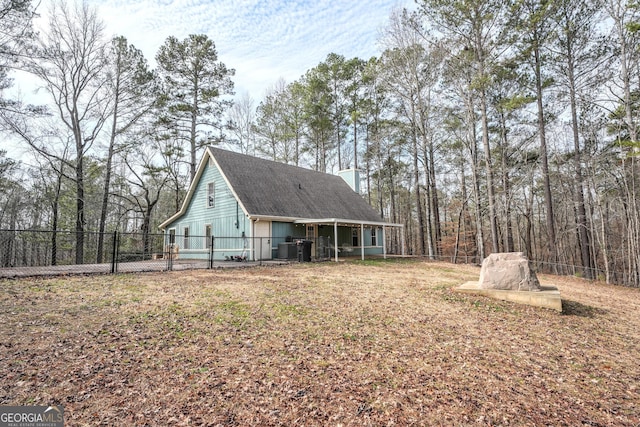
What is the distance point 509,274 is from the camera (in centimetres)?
721

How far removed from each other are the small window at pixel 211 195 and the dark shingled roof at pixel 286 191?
1.45m

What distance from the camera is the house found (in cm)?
1508

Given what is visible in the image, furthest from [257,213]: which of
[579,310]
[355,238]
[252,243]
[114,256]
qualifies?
[579,310]

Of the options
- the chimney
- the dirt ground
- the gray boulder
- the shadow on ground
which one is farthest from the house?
the shadow on ground

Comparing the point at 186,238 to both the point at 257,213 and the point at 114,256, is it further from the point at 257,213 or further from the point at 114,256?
the point at 114,256

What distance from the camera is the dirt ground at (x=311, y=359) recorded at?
287cm

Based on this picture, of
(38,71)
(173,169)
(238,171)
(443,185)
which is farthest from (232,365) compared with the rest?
(443,185)

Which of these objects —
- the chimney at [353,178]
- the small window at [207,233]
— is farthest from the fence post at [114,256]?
the chimney at [353,178]

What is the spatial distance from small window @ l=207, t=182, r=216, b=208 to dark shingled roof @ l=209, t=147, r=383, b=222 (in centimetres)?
145

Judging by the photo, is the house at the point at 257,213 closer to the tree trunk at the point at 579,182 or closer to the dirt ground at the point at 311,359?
the dirt ground at the point at 311,359

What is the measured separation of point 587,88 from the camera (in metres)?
13.6

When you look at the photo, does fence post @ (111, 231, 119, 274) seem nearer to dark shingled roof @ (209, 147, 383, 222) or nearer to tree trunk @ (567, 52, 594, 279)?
dark shingled roof @ (209, 147, 383, 222)

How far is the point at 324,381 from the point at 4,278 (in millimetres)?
9835

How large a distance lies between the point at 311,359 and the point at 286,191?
47.5 ft
